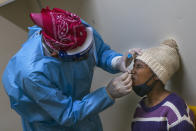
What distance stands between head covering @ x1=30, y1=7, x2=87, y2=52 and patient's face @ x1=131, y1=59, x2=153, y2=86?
0.98 feet

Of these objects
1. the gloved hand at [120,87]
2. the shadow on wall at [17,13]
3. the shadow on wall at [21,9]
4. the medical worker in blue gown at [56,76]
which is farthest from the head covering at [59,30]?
the shadow on wall at [17,13]

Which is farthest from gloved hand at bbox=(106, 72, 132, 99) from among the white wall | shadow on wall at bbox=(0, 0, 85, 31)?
the white wall

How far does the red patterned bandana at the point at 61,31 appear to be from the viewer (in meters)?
0.99

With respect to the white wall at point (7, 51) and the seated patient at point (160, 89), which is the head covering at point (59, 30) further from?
the white wall at point (7, 51)

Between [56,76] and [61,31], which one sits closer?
[61,31]

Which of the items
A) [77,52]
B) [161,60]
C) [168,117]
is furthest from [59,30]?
[168,117]

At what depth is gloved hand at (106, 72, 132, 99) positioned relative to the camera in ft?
3.45

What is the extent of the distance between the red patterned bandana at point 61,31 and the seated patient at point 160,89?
33 cm

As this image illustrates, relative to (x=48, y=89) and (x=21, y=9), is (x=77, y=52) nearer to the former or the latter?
(x=48, y=89)

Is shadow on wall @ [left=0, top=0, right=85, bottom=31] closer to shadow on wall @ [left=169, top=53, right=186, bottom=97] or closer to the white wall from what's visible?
the white wall

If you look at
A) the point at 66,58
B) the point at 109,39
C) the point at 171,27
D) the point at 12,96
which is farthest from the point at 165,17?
the point at 12,96

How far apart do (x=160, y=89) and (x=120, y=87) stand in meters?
0.25

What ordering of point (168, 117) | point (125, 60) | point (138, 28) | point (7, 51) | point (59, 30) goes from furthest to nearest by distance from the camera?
point (7, 51) → point (138, 28) → point (125, 60) → point (168, 117) → point (59, 30)

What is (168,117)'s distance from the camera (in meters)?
1.09
